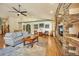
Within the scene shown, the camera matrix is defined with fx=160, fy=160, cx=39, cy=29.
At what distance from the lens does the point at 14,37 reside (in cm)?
258

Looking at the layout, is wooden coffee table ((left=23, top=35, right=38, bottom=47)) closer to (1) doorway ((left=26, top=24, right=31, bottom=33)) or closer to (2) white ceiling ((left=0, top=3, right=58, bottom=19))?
(1) doorway ((left=26, top=24, right=31, bottom=33))

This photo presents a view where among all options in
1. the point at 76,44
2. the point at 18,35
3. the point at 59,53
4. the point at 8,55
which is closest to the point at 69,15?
the point at 76,44

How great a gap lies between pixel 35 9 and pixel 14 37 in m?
0.56

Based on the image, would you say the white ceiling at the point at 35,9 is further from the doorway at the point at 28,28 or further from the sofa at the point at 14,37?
the sofa at the point at 14,37

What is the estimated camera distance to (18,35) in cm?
258

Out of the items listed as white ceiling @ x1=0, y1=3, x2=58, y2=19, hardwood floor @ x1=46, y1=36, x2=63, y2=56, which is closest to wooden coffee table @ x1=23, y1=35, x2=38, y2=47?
hardwood floor @ x1=46, y1=36, x2=63, y2=56

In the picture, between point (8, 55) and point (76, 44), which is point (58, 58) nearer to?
point (76, 44)

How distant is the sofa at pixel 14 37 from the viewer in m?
2.55

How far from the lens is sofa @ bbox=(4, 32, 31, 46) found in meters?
2.55

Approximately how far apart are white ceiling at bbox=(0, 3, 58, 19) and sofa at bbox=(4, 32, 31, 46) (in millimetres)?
306

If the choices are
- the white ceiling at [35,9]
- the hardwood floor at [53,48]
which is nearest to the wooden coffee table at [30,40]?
the hardwood floor at [53,48]

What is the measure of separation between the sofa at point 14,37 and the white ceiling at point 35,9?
306mm

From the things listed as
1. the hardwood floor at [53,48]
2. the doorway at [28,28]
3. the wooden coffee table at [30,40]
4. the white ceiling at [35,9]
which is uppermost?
the white ceiling at [35,9]

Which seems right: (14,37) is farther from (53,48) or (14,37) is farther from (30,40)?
(53,48)
